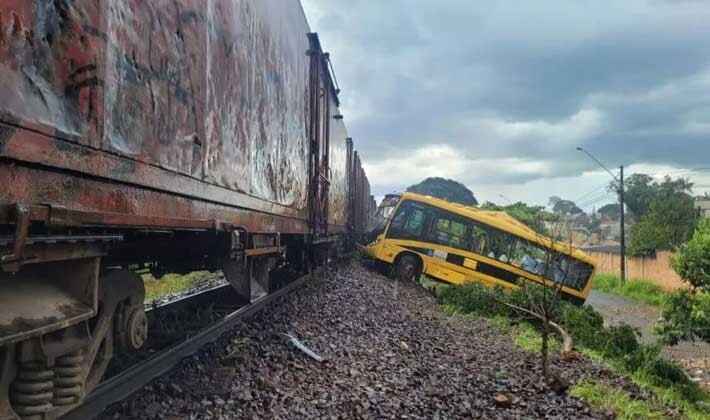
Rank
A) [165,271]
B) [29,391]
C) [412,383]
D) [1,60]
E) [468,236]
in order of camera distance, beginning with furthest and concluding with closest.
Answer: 1. [468,236]
2. [165,271]
3. [412,383]
4. [29,391]
5. [1,60]

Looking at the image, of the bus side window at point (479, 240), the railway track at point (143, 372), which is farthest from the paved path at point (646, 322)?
the railway track at point (143, 372)

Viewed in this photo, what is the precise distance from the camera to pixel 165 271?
5.38 meters

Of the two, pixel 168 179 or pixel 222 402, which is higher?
pixel 168 179

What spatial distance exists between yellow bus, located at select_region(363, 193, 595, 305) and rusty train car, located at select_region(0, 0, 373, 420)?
36.4 feet

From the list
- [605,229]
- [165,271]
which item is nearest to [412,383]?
[165,271]

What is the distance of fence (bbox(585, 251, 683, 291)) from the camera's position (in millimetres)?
28447

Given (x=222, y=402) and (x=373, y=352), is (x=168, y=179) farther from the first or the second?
(x=373, y=352)

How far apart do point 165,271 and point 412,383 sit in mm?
2631

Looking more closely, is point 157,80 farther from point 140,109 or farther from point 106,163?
point 106,163

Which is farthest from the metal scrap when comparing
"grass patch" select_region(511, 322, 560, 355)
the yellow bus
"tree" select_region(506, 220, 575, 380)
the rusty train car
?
the yellow bus

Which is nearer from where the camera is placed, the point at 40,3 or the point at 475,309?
the point at 40,3

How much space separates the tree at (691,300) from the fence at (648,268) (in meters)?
14.9

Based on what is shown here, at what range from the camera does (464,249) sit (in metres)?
15.2

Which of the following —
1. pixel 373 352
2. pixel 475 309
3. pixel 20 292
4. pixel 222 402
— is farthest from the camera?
pixel 475 309
